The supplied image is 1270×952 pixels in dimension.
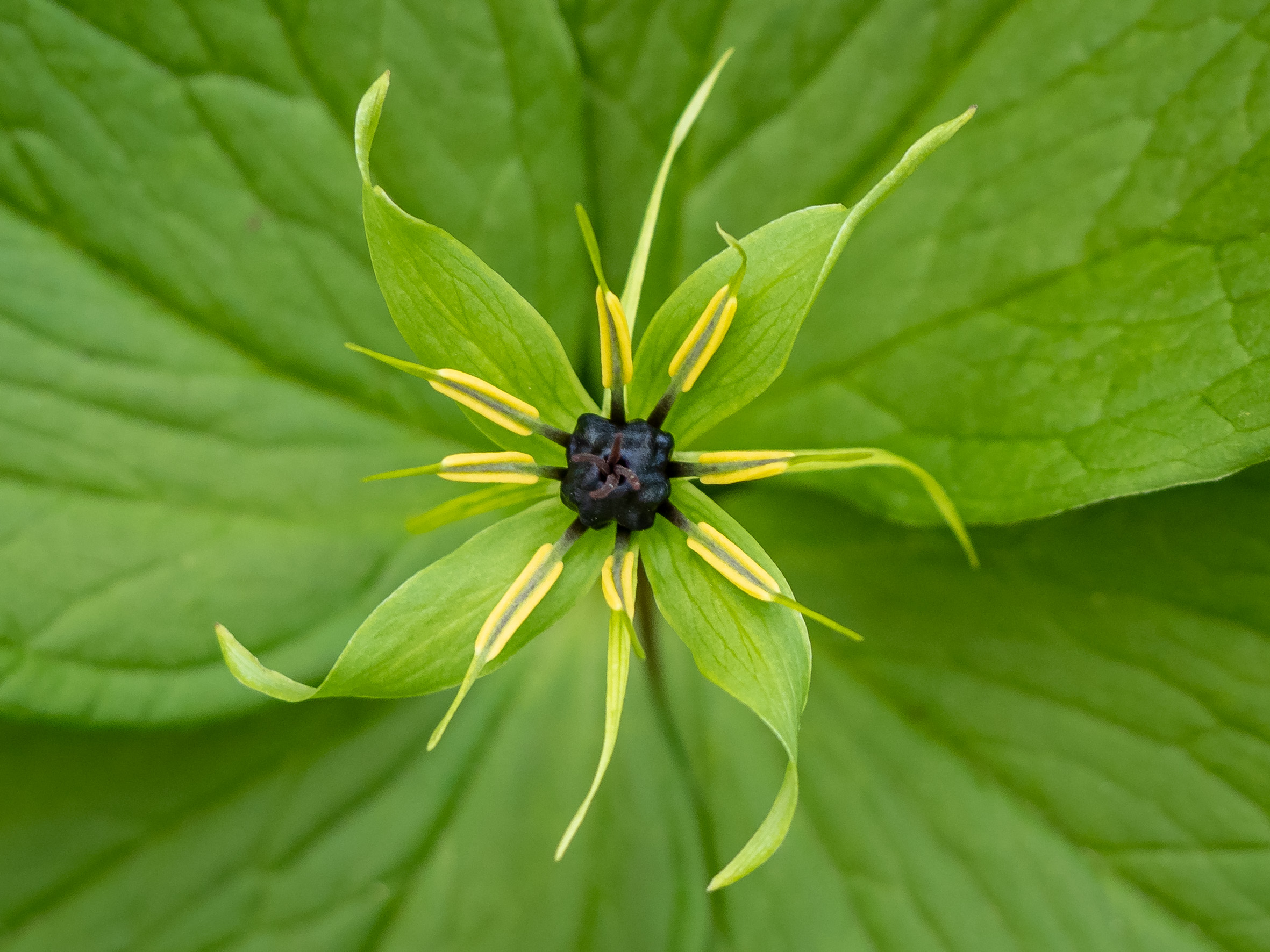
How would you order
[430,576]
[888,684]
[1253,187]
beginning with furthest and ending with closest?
[888,684] < [1253,187] < [430,576]

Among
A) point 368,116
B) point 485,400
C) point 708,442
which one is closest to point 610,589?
point 485,400

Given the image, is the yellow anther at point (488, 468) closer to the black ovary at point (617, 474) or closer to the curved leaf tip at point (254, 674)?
the black ovary at point (617, 474)

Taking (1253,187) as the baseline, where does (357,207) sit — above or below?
above

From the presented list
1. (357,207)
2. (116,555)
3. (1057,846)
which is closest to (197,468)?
(116,555)

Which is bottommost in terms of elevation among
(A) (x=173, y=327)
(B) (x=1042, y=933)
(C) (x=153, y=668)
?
(B) (x=1042, y=933)

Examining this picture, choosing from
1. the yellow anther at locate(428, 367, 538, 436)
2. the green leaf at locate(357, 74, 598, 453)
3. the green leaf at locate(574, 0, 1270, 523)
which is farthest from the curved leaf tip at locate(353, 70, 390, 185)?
the green leaf at locate(574, 0, 1270, 523)

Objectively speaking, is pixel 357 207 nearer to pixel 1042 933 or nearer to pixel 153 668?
pixel 153 668

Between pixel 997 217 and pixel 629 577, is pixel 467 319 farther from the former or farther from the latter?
pixel 997 217

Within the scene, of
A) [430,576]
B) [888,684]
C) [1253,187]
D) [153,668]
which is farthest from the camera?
[888,684]
